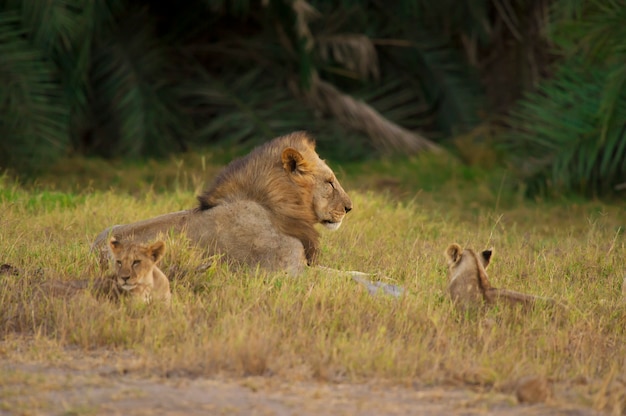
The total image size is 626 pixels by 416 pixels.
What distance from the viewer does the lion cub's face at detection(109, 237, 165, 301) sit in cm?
576

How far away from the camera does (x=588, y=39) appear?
10984 millimetres

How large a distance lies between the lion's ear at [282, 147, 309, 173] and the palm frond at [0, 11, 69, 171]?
18.5 ft

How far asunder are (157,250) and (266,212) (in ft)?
4.12

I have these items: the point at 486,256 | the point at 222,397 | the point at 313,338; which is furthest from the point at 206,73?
the point at 222,397

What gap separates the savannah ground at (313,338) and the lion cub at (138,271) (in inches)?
5.0

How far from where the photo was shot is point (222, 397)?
4.54m

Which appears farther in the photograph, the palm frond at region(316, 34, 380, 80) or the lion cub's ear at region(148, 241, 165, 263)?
the palm frond at region(316, 34, 380, 80)

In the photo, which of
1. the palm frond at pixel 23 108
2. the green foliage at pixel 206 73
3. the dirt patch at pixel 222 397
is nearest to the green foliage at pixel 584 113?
the green foliage at pixel 206 73

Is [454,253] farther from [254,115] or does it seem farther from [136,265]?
[254,115]

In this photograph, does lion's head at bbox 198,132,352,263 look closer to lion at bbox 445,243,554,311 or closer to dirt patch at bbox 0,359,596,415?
lion at bbox 445,243,554,311

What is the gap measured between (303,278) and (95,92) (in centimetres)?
801

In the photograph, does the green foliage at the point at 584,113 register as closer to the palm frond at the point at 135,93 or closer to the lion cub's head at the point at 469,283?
the palm frond at the point at 135,93

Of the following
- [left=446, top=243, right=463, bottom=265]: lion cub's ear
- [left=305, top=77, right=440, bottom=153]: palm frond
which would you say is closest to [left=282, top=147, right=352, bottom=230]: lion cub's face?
[left=446, top=243, right=463, bottom=265]: lion cub's ear

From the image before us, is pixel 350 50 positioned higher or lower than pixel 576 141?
higher
